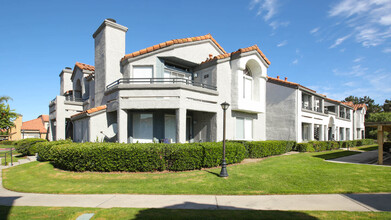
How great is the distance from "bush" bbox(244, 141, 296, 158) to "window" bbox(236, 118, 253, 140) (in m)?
2.39

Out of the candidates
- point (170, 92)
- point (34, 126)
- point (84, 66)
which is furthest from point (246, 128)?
point (34, 126)

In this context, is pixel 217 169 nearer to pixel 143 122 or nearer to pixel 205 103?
pixel 205 103

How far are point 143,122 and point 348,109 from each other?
3769 centimetres

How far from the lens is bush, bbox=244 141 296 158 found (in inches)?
577

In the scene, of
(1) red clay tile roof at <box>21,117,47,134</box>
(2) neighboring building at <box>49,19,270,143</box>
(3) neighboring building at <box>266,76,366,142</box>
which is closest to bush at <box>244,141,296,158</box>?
(2) neighboring building at <box>49,19,270,143</box>

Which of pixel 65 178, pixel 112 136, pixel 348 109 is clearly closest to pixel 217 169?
pixel 65 178

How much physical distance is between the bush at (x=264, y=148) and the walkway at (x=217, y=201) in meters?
7.11

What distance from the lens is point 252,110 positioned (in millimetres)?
17656

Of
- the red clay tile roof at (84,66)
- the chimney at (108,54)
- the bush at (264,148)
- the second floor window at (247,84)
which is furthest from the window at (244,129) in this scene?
the red clay tile roof at (84,66)

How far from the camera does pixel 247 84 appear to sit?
18375mm

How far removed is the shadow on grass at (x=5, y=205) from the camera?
6.08 meters

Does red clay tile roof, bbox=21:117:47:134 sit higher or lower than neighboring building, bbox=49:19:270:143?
lower

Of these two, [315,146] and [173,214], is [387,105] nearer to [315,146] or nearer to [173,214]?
[315,146]

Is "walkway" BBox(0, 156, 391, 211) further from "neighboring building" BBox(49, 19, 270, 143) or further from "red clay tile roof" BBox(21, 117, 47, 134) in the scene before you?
"red clay tile roof" BBox(21, 117, 47, 134)
